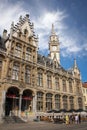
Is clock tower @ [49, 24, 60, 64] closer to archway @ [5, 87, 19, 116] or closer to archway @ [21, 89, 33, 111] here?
archway @ [21, 89, 33, 111]

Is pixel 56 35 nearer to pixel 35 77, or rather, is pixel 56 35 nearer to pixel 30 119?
pixel 35 77

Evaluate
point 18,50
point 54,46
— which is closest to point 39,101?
point 18,50

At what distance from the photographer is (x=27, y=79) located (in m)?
32.4

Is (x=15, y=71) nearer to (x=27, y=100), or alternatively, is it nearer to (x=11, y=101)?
(x=11, y=101)

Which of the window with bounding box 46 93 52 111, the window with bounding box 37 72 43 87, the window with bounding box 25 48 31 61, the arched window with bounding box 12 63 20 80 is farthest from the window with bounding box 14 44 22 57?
the window with bounding box 46 93 52 111

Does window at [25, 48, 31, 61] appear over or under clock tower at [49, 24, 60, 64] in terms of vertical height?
under

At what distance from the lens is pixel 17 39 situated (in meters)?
32.7

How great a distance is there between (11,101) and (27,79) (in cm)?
545

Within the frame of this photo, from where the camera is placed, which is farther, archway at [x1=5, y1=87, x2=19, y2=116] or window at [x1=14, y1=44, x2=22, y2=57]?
window at [x1=14, y1=44, x2=22, y2=57]

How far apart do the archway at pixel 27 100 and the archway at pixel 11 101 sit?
200 cm

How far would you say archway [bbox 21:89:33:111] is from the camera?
3183 cm

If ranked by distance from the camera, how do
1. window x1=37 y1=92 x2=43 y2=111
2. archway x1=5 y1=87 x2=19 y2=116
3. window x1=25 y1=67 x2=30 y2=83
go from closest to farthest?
archway x1=5 y1=87 x2=19 y2=116 → window x1=25 y1=67 x2=30 y2=83 → window x1=37 y1=92 x2=43 y2=111

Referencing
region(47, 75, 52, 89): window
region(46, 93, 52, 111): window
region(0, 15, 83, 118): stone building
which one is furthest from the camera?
region(47, 75, 52, 89): window

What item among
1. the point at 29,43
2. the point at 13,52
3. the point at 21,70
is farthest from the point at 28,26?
the point at 21,70
